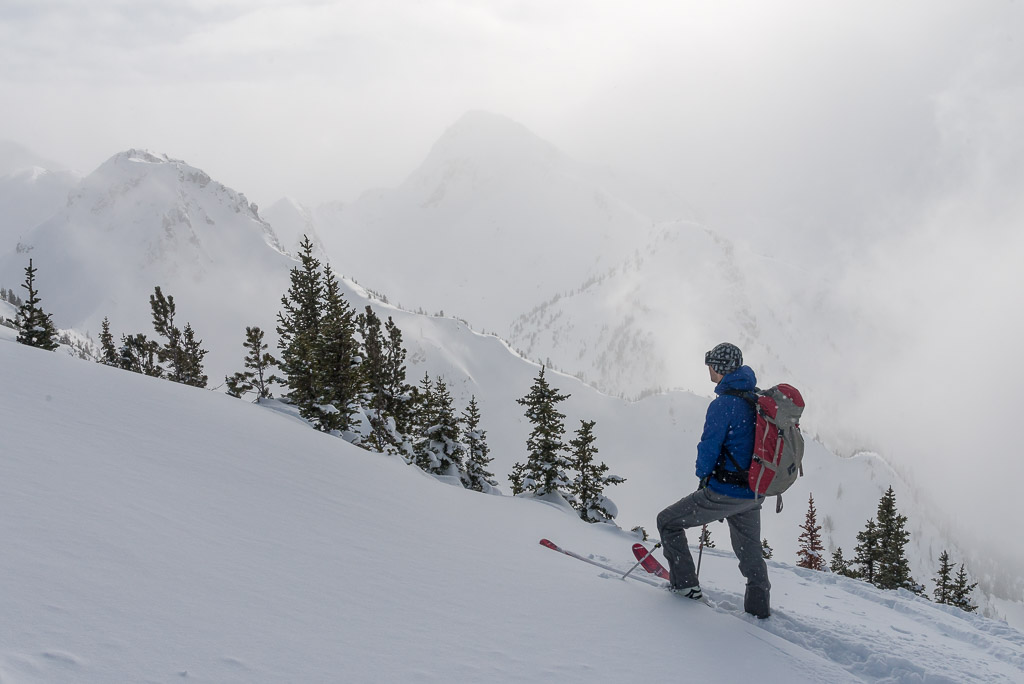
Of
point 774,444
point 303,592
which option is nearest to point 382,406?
point 774,444

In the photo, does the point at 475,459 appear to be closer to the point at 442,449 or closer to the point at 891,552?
the point at 442,449

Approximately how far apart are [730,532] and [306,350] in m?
21.8

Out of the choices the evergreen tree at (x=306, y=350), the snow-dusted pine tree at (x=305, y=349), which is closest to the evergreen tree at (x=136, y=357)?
the snow-dusted pine tree at (x=305, y=349)

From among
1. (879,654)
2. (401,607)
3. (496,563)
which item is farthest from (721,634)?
(401,607)

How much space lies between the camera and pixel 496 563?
20.6 feet

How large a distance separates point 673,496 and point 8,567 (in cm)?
19968

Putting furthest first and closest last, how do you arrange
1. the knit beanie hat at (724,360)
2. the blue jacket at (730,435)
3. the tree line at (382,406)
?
the tree line at (382,406) → the knit beanie hat at (724,360) → the blue jacket at (730,435)

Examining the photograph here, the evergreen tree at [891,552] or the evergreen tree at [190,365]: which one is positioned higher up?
the evergreen tree at [190,365]

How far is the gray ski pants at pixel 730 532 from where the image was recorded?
596 centimetres

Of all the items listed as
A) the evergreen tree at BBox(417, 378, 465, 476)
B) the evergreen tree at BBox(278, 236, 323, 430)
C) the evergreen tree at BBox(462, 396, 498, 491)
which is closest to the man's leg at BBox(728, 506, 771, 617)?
the evergreen tree at BBox(278, 236, 323, 430)

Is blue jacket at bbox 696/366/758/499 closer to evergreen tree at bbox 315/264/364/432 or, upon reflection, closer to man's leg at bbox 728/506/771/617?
man's leg at bbox 728/506/771/617

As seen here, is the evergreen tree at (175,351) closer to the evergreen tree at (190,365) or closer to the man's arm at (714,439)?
the evergreen tree at (190,365)

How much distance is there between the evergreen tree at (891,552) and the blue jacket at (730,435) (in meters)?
36.9

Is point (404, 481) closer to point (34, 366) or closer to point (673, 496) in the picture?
point (34, 366)
